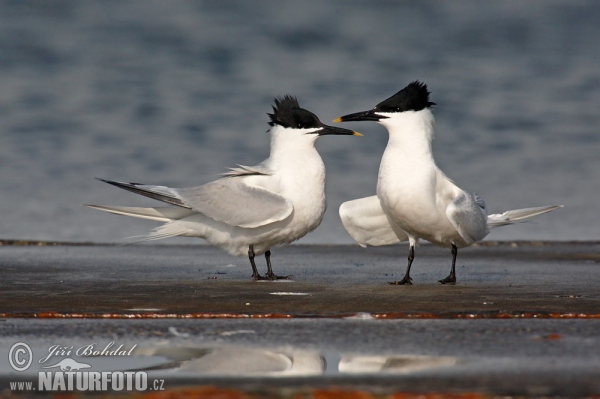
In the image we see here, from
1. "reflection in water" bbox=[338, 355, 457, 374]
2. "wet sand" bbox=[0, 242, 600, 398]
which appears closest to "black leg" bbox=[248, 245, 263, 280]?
"wet sand" bbox=[0, 242, 600, 398]

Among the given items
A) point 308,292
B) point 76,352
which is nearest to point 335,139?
point 308,292

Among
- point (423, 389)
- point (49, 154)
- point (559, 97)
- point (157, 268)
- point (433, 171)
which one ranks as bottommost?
point (423, 389)

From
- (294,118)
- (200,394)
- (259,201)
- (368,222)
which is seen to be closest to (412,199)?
(368,222)

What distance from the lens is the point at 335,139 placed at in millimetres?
10250

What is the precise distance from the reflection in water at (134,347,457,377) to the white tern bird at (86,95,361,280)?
2212 millimetres

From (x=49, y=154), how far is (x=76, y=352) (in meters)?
7.09

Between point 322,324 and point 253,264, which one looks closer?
point 322,324

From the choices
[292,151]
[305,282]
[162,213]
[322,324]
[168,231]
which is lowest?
[322,324]

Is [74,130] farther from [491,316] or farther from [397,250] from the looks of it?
[491,316]

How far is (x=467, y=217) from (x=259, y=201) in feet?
3.73

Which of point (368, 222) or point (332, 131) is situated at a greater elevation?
point (332, 131)

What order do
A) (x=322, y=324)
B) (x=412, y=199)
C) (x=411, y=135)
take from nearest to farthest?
(x=322, y=324), (x=412, y=199), (x=411, y=135)

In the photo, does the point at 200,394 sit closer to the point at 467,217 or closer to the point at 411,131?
the point at 467,217

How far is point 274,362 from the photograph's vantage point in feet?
8.80
